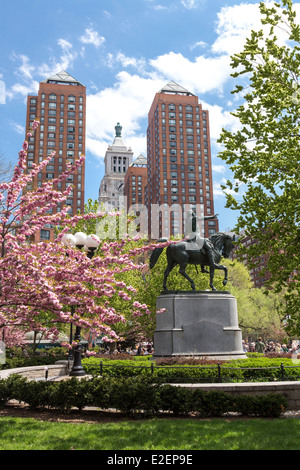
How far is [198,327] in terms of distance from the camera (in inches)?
643

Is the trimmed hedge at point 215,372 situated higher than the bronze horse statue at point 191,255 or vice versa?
the bronze horse statue at point 191,255

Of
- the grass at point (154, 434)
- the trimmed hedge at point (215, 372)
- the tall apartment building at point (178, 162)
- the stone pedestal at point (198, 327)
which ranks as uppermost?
the tall apartment building at point (178, 162)

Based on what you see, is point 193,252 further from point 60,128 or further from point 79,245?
point 60,128

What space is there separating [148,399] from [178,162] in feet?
384

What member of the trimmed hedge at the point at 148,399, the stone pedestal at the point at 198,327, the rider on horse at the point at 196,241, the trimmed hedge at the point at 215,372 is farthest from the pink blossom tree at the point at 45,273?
the rider on horse at the point at 196,241

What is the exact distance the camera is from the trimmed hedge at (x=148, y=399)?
10.0 m

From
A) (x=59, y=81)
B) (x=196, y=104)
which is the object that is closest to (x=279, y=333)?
(x=196, y=104)

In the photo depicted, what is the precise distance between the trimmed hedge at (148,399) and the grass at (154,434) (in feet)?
1.96

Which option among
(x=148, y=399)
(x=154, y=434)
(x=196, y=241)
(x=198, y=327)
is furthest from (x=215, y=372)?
(x=196, y=241)

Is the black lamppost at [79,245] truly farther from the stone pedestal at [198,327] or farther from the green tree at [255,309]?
the green tree at [255,309]

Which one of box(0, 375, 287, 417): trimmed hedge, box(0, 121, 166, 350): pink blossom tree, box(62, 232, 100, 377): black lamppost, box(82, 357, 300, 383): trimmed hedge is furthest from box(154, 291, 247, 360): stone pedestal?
box(0, 121, 166, 350): pink blossom tree

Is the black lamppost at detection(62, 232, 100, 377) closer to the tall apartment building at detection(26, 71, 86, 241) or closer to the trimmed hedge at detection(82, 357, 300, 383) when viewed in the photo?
the trimmed hedge at detection(82, 357, 300, 383)

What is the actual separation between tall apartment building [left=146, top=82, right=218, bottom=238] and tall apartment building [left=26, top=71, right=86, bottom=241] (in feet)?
81.7
